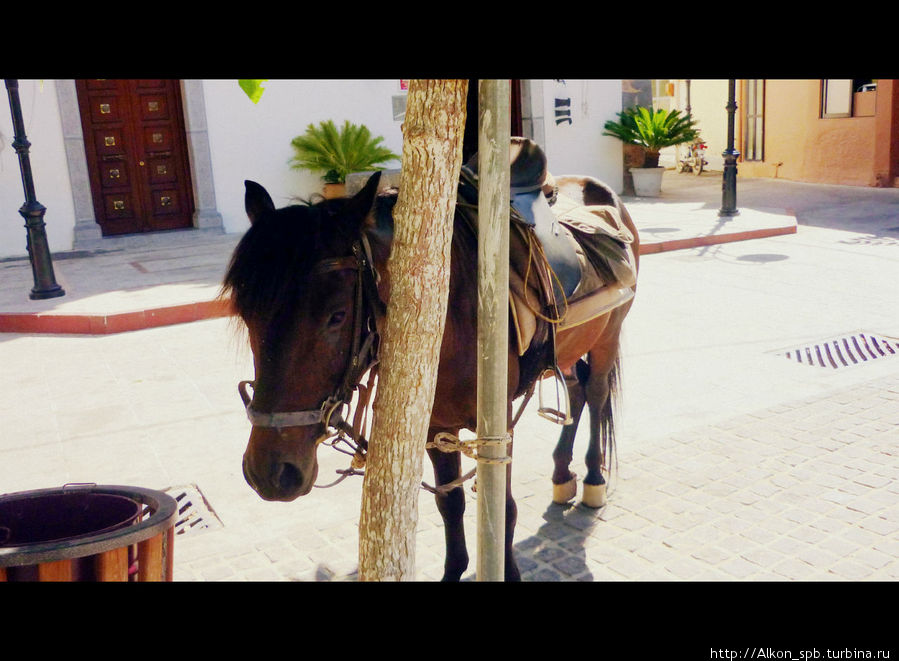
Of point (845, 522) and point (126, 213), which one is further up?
point (126, 213)

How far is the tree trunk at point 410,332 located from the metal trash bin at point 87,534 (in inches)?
31.5

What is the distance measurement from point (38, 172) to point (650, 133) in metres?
11.9

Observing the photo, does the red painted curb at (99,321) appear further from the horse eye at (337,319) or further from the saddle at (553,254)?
the horse eye at (337,319)

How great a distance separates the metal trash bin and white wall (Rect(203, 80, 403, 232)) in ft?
38.9

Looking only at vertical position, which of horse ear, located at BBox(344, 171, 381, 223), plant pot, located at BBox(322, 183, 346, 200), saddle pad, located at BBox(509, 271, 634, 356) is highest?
horse ear, located at BBox(344, 171, 381, 223)

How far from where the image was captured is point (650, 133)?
679 inches

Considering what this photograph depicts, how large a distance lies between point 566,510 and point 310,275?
8.12 feet

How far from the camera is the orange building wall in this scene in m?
18.2

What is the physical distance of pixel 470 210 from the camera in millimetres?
3035

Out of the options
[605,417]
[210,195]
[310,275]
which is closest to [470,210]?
[310,275]

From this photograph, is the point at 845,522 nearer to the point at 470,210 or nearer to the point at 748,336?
the point at 470,210

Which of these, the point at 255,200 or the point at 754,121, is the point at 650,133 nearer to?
the point at 754,121

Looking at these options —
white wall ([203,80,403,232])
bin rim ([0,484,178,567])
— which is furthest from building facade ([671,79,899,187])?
bin rim ([0,484,178,567])

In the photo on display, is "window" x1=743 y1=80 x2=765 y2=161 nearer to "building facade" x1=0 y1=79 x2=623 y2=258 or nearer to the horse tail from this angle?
"building facade" x1=0 y1=79 x2=623 y2=258
